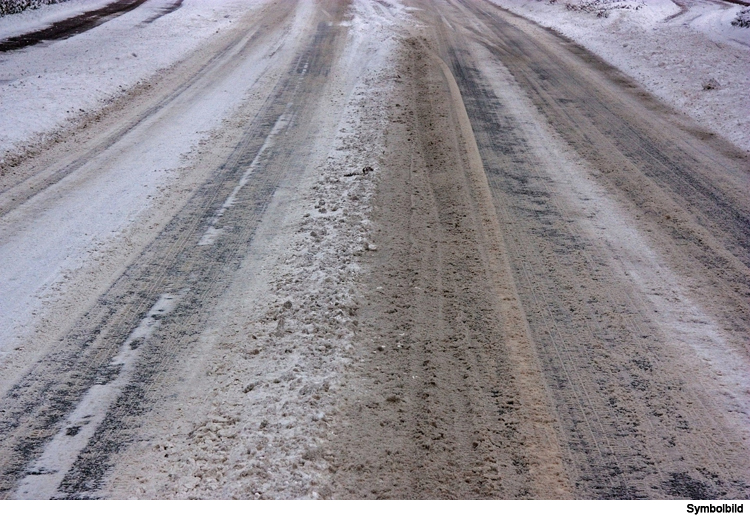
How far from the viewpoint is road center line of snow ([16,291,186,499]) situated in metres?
3.16

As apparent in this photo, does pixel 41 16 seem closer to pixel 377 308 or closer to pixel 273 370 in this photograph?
pixel 377 308

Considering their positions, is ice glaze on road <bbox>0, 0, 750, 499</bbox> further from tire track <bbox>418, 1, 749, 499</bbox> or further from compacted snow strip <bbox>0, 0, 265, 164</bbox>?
compacted snow strip <bbox>0, 0, 265, 164</bbox>

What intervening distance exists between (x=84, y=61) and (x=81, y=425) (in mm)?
11940

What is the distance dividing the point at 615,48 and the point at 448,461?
15.0 meters

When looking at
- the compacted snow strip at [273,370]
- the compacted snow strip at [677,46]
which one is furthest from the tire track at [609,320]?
the compacted snow strip at [677,46]

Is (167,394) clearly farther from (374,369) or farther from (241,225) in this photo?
(241,225)

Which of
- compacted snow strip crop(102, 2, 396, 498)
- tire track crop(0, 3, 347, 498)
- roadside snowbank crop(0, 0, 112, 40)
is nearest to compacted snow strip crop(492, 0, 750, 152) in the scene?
compacted snow strip crop(102, 2, 396, 498)

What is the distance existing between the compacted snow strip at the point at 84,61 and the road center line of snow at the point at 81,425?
16.0 feet

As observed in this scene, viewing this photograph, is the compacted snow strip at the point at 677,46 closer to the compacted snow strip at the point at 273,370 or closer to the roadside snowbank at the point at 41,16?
the compacted snow strip at the point at 273,370

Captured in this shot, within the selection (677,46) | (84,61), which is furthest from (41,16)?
(677,46)

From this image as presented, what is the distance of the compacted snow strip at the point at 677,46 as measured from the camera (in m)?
10.3

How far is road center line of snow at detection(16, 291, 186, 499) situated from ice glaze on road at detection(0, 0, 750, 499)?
2 centimetres

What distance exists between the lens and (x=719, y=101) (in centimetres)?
1045

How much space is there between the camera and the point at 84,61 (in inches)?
511
